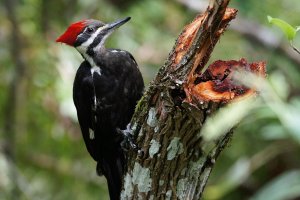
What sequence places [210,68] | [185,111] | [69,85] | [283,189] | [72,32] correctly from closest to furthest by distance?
1. [185,111]
2. [210,68]
3. [72,32]
4. [283,189]
5. [69,85]

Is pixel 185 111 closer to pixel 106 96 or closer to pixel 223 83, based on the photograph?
pixel 223 83

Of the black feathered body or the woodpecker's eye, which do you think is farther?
the woodpecker's eye

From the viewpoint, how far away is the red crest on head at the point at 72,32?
12.3 feet

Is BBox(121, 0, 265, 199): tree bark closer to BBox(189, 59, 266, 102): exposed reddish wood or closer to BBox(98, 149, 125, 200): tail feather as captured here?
BBox(189, 59, 266, 102): exposed reddish wood

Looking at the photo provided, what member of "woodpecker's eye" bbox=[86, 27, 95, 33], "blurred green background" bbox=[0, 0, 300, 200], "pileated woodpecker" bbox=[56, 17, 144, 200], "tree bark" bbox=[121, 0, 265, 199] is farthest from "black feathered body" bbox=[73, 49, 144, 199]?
"blurred green background" bbox=[0, 0, 300, 200]

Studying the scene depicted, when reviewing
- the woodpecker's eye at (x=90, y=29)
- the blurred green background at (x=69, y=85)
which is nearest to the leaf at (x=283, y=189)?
the blurred green background at (x=69, y=85)

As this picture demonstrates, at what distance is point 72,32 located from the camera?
3.76m

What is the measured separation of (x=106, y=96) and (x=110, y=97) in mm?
22

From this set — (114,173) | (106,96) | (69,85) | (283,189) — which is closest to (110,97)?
(106,96)

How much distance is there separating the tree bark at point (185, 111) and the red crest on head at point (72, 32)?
3.33 ft

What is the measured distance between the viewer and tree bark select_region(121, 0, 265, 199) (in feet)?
8.70

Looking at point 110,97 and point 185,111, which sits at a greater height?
point 185,111

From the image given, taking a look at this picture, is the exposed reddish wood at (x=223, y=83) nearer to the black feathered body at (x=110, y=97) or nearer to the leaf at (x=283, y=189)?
the black feathered body at (x=110, y=97)

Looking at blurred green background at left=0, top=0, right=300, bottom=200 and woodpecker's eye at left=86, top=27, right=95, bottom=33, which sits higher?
woodpecker's eye at left=86, top=27, right=95, bottom=33
